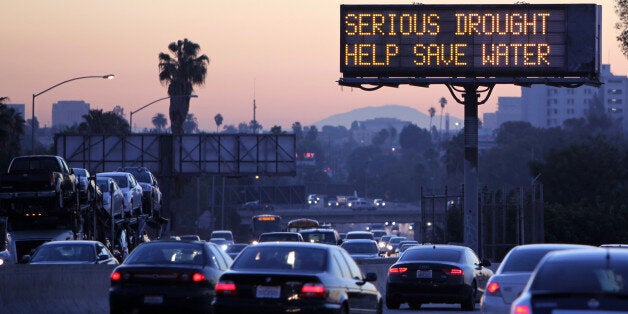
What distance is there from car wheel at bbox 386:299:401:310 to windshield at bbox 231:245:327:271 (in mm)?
10317

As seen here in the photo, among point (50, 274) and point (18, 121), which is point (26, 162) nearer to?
point (50, 274)

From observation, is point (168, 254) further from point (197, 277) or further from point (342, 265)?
point (342, 265)

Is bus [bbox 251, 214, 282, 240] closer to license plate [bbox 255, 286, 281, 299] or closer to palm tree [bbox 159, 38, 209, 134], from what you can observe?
palm tree [bbox 159, 38, 209, 134]

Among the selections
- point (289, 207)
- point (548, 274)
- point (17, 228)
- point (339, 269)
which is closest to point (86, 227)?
point (17, 228)

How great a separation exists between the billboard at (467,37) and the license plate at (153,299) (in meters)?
22.5

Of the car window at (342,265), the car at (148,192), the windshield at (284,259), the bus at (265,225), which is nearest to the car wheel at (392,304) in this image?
the car window at (342,265)

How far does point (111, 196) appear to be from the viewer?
4812cm

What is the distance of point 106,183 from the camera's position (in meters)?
49.1

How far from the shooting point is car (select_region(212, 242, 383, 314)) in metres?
17.3

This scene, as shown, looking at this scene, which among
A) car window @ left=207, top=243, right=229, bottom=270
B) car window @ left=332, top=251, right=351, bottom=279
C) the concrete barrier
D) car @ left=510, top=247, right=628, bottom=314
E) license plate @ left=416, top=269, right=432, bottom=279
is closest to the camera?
car @ left=510, top=247, right=628, bottom=314

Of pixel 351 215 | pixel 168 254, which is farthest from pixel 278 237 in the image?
pixel 351 215

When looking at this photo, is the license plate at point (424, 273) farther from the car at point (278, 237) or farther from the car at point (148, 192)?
the car at point (148, 192)

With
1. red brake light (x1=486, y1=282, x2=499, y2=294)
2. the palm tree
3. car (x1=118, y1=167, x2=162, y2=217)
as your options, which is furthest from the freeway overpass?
red brake light (x1=486, y1=282, x2=499, y2=294)

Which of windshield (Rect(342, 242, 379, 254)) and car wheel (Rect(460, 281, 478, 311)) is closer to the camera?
car wheel (Rect(460, 281, 478, 311))
